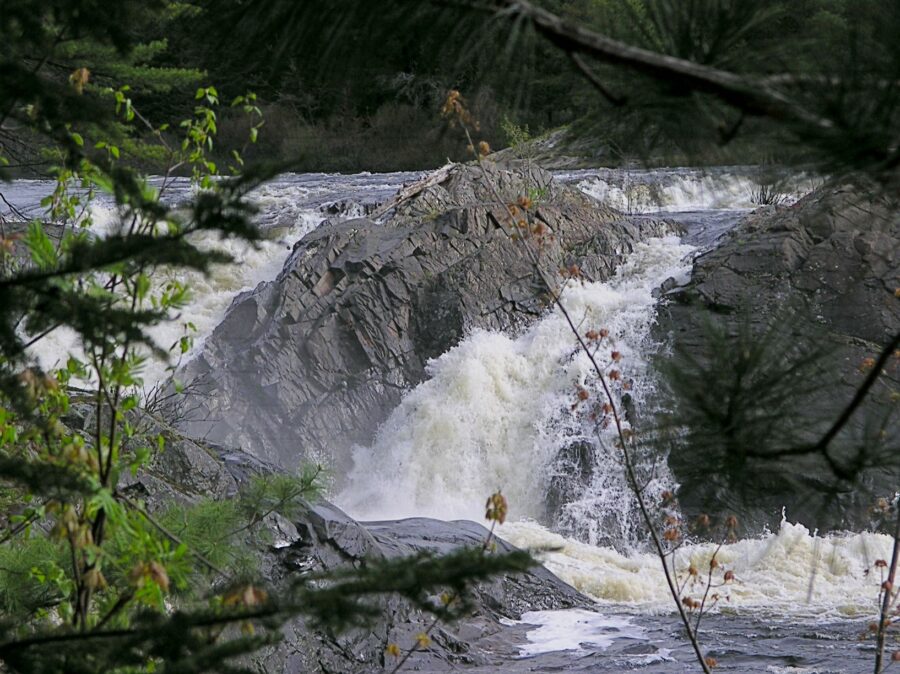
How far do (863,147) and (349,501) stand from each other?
1092 cm

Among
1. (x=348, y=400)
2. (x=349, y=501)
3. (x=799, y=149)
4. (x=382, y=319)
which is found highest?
(x=382, y=319)

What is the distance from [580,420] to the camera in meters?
11.8

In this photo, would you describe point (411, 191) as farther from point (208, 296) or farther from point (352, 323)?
point (208, 296)

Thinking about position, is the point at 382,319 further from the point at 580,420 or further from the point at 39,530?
the point at 39,530

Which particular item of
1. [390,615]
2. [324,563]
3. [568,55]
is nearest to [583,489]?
[390,615]

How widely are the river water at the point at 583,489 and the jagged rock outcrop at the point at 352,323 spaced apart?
13.9 inches

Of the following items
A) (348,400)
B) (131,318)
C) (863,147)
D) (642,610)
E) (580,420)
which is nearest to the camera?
(863,147)

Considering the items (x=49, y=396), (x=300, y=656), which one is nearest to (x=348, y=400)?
(x=300, y=656)

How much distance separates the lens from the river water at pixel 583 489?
23.5 ft

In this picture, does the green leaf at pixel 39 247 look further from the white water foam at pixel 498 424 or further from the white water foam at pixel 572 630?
the white water foam at pixel 498 424

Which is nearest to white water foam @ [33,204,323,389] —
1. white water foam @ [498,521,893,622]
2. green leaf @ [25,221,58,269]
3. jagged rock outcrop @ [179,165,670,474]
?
jagged rock outcrop @ [179,165,670,474]

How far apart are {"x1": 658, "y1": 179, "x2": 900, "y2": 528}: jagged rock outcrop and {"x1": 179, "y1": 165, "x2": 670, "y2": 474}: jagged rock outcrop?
2099mm

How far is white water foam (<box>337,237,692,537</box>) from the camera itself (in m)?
11.5

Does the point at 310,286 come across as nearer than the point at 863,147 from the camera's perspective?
No
